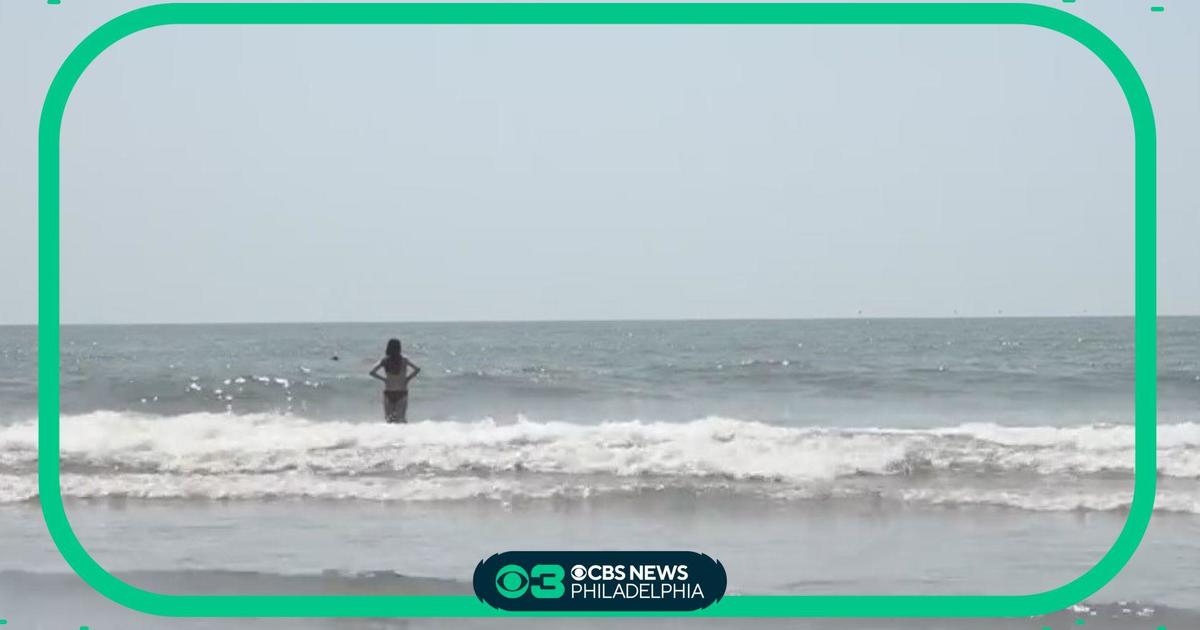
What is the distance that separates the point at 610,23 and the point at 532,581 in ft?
5.86

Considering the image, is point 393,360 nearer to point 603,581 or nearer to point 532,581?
point 532,581

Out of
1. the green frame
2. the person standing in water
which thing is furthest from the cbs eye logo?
the person standing in water

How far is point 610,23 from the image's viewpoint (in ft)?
12.2

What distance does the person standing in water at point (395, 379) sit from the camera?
9.78 metres

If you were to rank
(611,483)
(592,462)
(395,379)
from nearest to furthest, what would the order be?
(611,483), (592,462), (395,379)

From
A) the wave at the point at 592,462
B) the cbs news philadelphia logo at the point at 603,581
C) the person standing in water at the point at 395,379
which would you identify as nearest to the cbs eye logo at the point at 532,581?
the cbs news philadelphia logo at the point at 603,581

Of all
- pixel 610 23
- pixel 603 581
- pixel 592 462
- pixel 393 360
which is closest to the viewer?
pixel 603 581

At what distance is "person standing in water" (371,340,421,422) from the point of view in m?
9.78

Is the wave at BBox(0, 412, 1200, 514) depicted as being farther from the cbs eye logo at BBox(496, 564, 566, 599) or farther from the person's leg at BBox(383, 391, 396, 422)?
the cbs eye logo at BBox(496, 564, 566, 599)

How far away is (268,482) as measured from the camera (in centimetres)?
859

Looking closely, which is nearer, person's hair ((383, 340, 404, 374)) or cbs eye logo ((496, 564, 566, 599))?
cbs eye logo ((496, 564, 566, 599))

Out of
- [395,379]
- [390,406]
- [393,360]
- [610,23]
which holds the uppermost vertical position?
[610,23]

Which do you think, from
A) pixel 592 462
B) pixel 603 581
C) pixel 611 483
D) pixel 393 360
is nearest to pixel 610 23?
pixel 603 581

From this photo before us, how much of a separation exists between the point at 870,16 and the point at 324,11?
1.74 m
